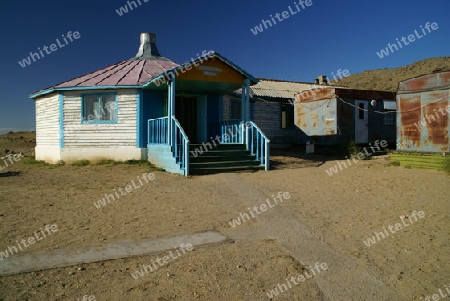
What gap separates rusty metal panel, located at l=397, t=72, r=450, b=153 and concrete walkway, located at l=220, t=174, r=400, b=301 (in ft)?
24.1

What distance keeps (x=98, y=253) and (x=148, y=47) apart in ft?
47.1

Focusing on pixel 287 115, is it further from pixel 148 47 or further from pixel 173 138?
pixel 173 138

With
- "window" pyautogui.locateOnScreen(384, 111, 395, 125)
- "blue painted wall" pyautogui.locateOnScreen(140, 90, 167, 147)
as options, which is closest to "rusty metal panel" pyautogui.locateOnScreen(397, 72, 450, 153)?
"window" pyautogui.locateOnScreen(384, 111, 395, 125)

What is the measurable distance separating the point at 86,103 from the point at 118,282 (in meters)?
10.9

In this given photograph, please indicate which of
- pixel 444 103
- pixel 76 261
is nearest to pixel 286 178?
pixel 444 103

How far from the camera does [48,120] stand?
14.3 m

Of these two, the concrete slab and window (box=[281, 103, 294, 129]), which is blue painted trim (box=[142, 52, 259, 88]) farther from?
window (box=[281, 103, 294, 129])

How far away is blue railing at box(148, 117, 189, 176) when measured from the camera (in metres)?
10.0

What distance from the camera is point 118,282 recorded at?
3.57m

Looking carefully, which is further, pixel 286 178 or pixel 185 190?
pixel 286 178

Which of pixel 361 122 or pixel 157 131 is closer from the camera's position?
pixel 157 131

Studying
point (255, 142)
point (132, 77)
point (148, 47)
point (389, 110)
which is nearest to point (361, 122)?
point (389, 110)

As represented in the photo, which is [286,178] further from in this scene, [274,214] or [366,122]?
[366,122]

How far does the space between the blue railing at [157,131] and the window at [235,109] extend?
4.35 m
